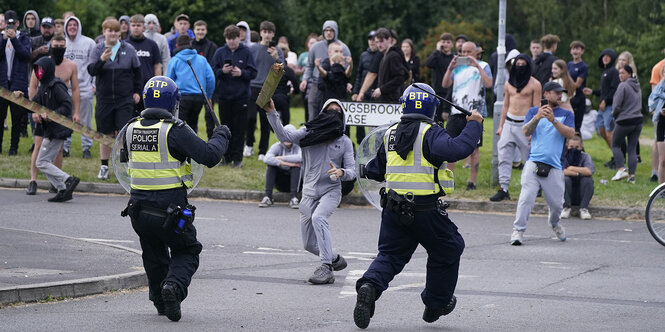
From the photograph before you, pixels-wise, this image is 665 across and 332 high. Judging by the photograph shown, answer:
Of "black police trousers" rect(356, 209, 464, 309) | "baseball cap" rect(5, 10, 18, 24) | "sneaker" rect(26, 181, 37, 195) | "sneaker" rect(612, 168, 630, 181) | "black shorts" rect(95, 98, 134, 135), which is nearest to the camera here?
"black police trousers" rect(356, 209, 464, 309)

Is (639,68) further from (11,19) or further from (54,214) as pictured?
(54,214)

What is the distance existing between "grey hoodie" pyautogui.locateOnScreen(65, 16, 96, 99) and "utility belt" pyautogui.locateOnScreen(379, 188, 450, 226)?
11696mm

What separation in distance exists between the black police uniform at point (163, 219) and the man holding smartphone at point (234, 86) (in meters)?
9.85

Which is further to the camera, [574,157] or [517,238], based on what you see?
[574,157]

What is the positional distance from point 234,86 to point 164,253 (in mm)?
10068

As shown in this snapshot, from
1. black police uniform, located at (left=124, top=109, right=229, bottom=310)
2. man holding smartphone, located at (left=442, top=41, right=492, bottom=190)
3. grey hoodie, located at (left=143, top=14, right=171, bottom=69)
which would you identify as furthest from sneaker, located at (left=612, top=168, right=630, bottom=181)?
black police uniform, located at (left=124, top=109, right=229, bottom=310)

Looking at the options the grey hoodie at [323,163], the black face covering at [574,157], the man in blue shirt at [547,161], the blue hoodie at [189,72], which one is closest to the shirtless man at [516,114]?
the black face covering at [574,157]

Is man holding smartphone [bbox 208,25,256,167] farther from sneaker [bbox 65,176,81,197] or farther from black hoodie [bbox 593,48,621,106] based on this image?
Answer: black hoodie [bbox 593,48,621,106]

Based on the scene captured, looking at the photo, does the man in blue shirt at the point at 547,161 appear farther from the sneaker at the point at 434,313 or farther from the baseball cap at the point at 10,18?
the baseball cap at the point at 10,18

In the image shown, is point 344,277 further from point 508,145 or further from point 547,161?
point 508,145

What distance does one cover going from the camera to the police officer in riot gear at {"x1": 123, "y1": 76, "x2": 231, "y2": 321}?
27.8ft

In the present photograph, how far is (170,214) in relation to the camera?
27.6ft

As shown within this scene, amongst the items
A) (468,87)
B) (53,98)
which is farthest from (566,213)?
(53,98)

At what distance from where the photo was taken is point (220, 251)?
489 inches
